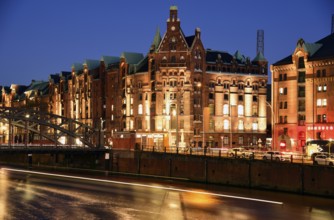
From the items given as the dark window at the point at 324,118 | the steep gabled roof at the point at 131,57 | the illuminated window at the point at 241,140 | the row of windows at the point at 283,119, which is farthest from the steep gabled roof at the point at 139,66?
the dark window at the point at 324,118

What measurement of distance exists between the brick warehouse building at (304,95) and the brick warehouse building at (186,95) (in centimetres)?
1756

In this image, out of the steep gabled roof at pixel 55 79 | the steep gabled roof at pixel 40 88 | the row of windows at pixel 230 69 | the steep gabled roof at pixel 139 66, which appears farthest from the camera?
the steep gabled roof at pixel 40 88

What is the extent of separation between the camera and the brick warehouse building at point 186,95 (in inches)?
4604

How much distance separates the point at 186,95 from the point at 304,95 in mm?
25898

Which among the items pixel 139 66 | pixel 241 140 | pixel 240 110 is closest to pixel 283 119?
pixel 240 110

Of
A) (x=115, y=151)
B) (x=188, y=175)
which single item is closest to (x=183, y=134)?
(x=115, y=151)

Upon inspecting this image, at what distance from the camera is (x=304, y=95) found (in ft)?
324

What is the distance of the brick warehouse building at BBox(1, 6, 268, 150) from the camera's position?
384 ft

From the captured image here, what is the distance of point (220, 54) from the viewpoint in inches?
5039

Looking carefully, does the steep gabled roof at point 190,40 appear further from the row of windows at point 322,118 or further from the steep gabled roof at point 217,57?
the row of windows at point 322,118

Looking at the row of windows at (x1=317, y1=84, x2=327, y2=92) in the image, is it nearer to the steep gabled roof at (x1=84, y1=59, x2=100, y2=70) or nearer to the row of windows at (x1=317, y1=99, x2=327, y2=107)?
the row of windows at (x1=317, y1=99, x2=327, y2=107)

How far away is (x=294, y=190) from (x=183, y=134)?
53776 mm

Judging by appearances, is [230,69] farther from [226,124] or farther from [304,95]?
[304,95]

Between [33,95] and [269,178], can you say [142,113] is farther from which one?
[33,95]
